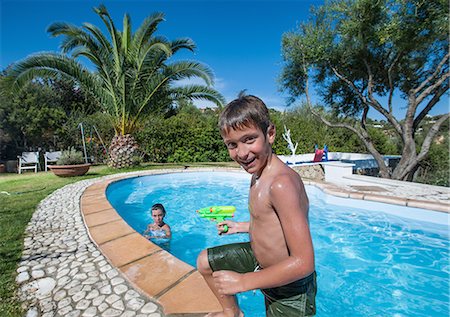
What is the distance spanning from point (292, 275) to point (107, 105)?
455 inches

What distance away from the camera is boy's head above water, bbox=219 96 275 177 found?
1297mm

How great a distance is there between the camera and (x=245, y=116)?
1288 mm

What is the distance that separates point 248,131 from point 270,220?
503 mm

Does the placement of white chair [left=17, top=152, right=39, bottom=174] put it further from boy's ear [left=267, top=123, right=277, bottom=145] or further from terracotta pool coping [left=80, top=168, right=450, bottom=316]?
boy's ear [left=267, top=123, right=277, bottom=145]

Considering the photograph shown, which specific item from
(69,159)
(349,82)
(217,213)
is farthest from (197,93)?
(217,213)

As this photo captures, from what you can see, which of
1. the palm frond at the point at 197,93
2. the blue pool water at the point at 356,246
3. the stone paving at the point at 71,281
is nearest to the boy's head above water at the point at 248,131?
the stone paving at the point at 71,281

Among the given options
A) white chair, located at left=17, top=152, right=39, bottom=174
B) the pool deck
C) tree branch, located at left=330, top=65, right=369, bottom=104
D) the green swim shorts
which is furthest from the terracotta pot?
tree branch, located at left=330, top=65, right=369, bottom=104

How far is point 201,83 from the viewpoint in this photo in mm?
11102

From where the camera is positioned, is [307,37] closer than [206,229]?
No

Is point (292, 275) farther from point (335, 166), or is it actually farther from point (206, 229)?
point (335, 166)

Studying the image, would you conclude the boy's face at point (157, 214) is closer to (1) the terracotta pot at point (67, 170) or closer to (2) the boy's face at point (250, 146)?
(2) the boy's face at point (250, 146)

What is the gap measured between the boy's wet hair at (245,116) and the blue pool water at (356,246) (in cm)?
266

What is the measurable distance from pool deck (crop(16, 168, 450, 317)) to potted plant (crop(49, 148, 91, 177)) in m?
5.02

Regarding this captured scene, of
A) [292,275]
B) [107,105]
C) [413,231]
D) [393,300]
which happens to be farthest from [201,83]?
[292,275]
